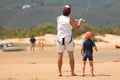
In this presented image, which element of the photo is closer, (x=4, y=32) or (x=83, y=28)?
(x=83, y=28)

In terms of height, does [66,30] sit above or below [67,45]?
above

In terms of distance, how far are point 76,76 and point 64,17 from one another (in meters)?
1.59

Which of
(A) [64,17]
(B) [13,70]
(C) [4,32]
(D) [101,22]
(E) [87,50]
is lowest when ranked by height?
(D) [101,22]

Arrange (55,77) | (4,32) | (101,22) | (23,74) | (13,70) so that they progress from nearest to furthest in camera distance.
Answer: (55,77) < (23,74) < (13,70) < (4,32) < (101,22)

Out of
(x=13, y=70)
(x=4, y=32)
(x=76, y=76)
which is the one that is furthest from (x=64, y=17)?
(x=4, y=32)

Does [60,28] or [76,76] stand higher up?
[60,28]

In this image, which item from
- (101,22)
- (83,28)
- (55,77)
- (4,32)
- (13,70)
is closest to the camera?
(55,77)

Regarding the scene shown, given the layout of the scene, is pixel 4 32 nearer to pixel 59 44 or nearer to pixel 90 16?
pixel 59 44

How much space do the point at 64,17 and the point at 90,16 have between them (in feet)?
609

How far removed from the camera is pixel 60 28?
14.0 metres

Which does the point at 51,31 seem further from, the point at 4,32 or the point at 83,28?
the point at 4,32

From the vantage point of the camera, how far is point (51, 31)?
7062 centimetres

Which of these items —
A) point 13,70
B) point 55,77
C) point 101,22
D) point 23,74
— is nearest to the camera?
point 55,77

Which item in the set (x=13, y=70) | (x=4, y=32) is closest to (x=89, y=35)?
(x=13, y=70)
